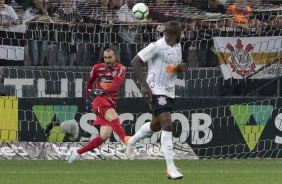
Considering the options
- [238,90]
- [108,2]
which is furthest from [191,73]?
[108,2]

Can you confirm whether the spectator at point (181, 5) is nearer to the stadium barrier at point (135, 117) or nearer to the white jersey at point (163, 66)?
the stadium barrier at point (135, 117)

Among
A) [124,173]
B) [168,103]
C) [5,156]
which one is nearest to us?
[168,103]

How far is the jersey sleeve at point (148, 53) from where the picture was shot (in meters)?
11.1

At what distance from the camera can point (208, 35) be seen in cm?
1675

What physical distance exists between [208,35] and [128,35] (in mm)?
1553

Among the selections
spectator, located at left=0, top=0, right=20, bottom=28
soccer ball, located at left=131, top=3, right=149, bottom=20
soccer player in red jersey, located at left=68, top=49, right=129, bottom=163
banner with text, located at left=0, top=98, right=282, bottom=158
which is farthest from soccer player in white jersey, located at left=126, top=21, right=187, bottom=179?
spectator, located at left=0, top=0, right=20, bottom=28

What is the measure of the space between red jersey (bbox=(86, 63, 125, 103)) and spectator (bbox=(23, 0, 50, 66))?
207 cm

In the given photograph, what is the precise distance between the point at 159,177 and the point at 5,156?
5.25 metres

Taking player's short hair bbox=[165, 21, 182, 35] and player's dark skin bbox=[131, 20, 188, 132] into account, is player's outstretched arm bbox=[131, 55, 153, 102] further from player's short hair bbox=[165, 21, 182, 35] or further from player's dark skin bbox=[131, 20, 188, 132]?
player's short hair bbox=[165, 21, 182, 35]

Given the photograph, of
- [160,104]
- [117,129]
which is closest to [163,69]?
[160,104]

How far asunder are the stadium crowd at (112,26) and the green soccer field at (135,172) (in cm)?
227

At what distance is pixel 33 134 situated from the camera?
16.3 m

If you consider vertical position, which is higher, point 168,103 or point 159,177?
point 168,103

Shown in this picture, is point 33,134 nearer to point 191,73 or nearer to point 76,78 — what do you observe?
point 76,78
